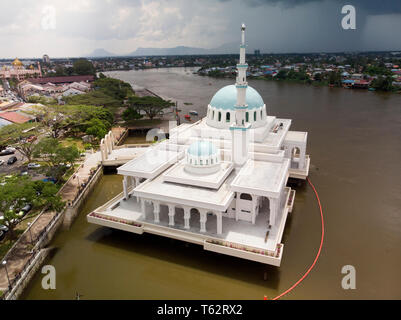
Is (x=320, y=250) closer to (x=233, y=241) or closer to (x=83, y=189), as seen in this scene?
(x=233, y=241)

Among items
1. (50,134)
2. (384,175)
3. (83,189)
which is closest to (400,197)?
(384,175)

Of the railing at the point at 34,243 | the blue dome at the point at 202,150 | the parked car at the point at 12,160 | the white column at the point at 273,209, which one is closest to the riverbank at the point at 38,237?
the railing at the point at 34,243

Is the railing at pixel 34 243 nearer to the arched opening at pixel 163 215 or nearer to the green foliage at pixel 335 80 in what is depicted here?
the arched opening at pixel 163 215

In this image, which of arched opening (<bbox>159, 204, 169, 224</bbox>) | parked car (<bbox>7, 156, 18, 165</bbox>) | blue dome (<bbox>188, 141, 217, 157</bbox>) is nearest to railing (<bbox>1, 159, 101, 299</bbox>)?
arched opening (<bbox>159, 204, 169, 224</bbox>)

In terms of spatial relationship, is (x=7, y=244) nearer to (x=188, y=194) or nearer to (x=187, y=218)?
(x=187, y=218)

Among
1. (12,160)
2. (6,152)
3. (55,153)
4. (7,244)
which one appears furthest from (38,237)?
(6,152)

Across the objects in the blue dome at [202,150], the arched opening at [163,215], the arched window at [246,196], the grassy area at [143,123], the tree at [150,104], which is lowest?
the arched opening at [163,215]
